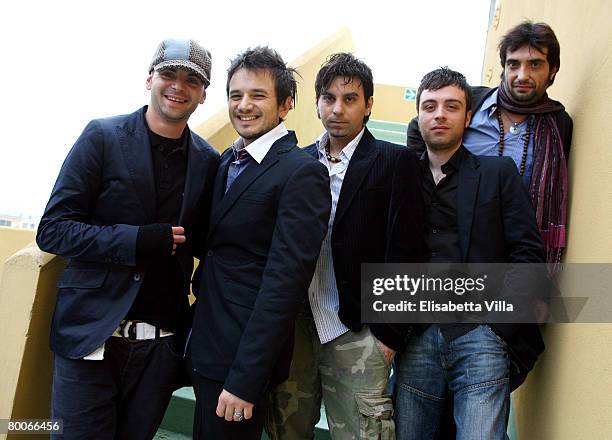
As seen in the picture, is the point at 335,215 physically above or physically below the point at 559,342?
above

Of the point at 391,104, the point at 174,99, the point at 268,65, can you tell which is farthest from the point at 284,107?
the point at 391,104


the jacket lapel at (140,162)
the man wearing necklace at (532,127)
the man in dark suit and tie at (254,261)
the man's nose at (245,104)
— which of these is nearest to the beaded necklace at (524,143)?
the man wearing necklace at (532,127)

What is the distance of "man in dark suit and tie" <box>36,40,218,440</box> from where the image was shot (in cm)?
189

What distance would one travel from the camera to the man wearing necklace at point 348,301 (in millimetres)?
2021

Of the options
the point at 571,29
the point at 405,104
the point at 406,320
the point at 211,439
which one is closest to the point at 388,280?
the point at 406,320

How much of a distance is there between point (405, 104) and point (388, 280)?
853 cm

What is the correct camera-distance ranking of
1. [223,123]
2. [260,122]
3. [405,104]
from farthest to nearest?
1. [405,104]
2. [223,123]
3. [260,122]

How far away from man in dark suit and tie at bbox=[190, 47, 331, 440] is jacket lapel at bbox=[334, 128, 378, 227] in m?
0.18

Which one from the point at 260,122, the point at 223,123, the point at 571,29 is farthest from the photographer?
the point at 223,123

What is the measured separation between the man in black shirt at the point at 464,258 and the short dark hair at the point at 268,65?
64cm

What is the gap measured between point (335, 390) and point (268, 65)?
4.40 feet

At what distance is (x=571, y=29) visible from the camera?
8.66 feet

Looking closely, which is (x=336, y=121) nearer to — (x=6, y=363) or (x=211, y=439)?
(x=211, y=439)

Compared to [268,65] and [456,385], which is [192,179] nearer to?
[268,65]
